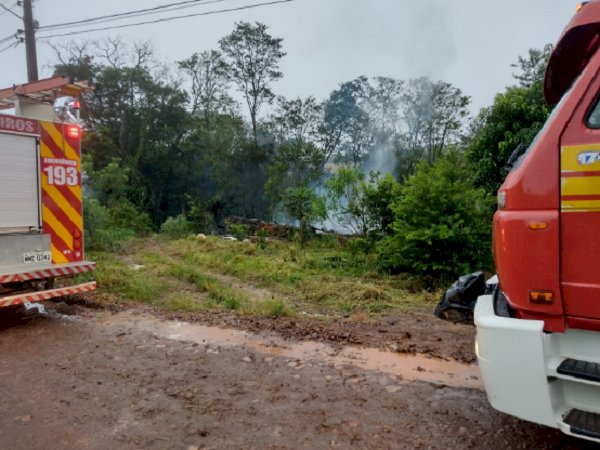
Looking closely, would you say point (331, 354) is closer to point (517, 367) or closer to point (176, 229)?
point (517, 367)

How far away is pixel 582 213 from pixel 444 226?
575cm

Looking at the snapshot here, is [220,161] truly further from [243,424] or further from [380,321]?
[243,424]

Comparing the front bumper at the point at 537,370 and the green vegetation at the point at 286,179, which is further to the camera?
the green vegetation at the point at 286,179

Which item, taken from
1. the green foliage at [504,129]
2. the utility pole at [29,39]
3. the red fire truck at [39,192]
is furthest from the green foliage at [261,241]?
the utility pole at [29,39]

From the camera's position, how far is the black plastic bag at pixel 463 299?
3258 millimetres

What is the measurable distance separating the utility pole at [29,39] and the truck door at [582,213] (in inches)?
549

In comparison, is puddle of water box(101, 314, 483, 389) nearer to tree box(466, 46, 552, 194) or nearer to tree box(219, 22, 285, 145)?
tree box(466, 46, 552, 194)

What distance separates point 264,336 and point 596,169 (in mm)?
3722

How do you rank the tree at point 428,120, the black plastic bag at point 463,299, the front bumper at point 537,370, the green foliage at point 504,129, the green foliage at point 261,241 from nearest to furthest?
the front bumper at point 537,370 < the black plastic bag at point 463,299 < the green foliage at point 504,129 < the green foliage at point 261,241 < the tree at point 428,120

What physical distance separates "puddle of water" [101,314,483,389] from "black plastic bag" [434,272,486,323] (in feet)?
2.13

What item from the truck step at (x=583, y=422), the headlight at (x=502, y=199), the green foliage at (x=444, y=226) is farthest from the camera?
the green foliage at (x=444, y=226)

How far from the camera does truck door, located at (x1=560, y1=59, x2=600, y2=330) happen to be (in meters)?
2.02

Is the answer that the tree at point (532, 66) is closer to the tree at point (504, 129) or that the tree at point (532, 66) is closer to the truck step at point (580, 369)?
the tree at point (504, 129)

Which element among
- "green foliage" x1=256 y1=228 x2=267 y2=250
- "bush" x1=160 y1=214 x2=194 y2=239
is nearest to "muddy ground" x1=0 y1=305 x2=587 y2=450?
"green foliage" x1=256 y1=228 x2=267 y2=250
